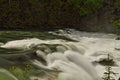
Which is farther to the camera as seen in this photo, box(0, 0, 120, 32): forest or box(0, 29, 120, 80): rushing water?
box(0, 0, 120, 32): forest

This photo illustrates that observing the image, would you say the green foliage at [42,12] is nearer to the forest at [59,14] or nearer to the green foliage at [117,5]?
the forest at [59,14]

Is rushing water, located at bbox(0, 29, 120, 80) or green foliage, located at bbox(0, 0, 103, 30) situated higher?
rushing water, located at bbox(0, 29, 120, 80)

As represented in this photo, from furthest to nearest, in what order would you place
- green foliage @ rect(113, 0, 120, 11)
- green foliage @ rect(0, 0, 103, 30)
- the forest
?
green foliage @ rect(113, 0, 120, 11)
the forest
green foliage @ rect(0, 0, 103, 30)

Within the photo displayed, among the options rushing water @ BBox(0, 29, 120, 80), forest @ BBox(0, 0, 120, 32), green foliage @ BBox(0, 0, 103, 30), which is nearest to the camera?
rushing water @ BBox(0, 29, 120, 80)

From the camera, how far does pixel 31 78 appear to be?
27.2ft

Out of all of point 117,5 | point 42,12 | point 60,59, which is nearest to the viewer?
point 60,59

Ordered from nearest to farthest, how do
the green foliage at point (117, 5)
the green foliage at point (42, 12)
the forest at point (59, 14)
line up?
the green foliage at point (42, 12)
the forest at point (59, 14)
the green foliage at point (117, 5)

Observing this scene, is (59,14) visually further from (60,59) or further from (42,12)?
(60,59)

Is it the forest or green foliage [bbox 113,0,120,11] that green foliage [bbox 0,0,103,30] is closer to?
the forest

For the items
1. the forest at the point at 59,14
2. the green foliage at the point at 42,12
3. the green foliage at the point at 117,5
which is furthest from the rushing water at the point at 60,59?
the green foliage at the point at 117,5

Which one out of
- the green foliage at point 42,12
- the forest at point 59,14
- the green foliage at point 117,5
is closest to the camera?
the green foliage at point 42,12

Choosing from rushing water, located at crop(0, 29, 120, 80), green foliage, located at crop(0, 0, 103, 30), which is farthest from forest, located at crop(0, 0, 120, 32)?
rushing water, located at crop(0, 29, 120, 80)

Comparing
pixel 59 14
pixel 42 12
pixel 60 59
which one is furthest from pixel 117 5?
pixel 60 59

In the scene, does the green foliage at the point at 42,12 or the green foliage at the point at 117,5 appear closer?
the green foliage at the point at 42,12
